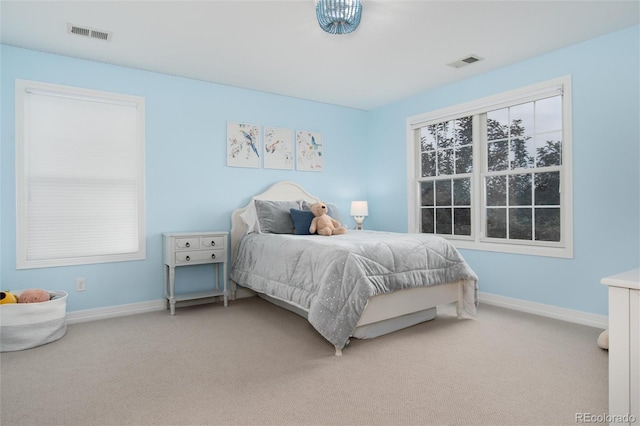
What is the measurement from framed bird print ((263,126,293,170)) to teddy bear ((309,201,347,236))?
0.94 metres

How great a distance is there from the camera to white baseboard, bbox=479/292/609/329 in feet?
10.3

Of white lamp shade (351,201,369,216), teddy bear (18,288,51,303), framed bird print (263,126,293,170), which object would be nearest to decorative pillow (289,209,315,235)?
framed bird print (263,126,293,170)

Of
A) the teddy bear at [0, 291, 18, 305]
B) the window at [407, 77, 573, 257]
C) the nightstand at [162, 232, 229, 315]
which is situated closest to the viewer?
the teddy bear at [0, 291, 18, 305]

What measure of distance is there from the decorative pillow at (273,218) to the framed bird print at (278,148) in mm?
659

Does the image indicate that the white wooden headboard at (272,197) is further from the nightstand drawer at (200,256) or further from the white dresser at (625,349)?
the white dresser at (625,349)

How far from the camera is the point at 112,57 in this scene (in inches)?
137

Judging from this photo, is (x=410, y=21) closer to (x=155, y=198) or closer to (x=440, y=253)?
(x=440, y=253)

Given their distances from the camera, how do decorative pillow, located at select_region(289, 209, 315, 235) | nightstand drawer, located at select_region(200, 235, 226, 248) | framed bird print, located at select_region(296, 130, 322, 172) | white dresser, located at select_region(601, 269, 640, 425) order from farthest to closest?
1. framed bird print, located at select_region(296, 130, 322, 172)
2. decorative pillow, located at select_region(289, 209, 315, 235)
3. nightstand drawer, located at select_region(200, 235, 226, 248)
4. white dresser, located at select_region(601, 269, 640, 425)

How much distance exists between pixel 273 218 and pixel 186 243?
2.99 feet

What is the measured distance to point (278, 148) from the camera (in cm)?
466

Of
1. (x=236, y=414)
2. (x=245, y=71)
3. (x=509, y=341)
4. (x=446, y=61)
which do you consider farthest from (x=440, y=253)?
(x=245, y=71)

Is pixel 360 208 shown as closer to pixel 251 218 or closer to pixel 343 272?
pixel 251 218

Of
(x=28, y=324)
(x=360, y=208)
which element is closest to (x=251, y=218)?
(x=360, y=208)

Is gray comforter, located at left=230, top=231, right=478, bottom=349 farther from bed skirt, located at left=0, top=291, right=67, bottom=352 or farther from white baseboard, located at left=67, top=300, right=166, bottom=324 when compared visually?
bed skirt, located at left=0, top=291, right=67, bottom=352
